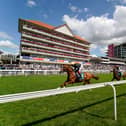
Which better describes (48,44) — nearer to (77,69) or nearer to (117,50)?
(77,69)

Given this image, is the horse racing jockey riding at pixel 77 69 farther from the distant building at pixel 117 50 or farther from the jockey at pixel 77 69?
the distant building at pixel 117 50

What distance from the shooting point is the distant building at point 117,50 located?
122250mm

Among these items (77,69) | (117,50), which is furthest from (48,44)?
(117,50)

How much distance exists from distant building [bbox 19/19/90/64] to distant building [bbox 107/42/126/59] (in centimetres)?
7626

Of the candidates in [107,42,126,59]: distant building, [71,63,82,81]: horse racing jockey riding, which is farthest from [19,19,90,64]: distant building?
[107,42,126,59]: distant building

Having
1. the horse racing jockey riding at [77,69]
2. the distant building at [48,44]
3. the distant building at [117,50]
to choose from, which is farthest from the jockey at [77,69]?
the distant building at [117,50]

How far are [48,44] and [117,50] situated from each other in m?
103

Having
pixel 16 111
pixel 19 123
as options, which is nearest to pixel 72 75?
pixel 16 111

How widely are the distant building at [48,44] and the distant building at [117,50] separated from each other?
250 feet

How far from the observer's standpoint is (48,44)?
157 ft

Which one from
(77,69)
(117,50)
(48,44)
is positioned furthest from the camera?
(117,50)

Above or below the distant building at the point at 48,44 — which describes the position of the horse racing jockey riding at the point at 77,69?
below

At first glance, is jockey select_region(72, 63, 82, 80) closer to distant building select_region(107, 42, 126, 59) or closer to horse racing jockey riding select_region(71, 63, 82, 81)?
horse racing jockey riding select_region(71, 63, 82, 81)

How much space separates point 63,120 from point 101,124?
908 millimetres
